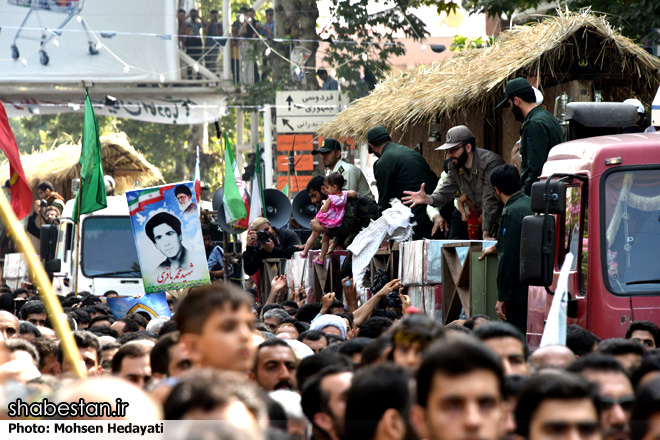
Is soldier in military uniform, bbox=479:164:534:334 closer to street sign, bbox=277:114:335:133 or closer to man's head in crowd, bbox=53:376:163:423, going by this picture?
man's head in crowd, bbox=53:376:163:423

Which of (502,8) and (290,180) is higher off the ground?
(502,8)

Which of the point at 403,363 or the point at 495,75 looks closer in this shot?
the point at 403,363

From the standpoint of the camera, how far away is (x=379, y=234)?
11484mm

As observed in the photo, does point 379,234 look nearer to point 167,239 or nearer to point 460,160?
point 460,160

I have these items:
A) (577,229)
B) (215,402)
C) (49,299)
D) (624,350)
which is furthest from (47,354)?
(215,402)

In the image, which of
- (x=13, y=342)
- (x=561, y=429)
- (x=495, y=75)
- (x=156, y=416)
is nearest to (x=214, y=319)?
(x=156, y=416)

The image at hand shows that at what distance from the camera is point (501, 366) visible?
373 cm

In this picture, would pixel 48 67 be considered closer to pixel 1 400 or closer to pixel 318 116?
pixel 318 116

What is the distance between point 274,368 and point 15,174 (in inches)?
281

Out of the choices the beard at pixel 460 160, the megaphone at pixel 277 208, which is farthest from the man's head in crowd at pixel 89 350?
the megaphone at pixel 277 208

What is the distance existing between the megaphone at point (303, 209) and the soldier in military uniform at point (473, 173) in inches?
231

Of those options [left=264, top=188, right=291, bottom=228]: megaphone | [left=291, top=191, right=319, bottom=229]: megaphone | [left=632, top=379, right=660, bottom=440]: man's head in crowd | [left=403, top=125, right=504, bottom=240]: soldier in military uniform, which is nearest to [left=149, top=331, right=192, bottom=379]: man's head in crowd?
[left=632, top=379, right=660, bottom=440]: man's head in crowd

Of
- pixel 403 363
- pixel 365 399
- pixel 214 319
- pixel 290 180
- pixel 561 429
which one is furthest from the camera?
pixel 290 180

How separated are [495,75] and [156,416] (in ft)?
28.0
